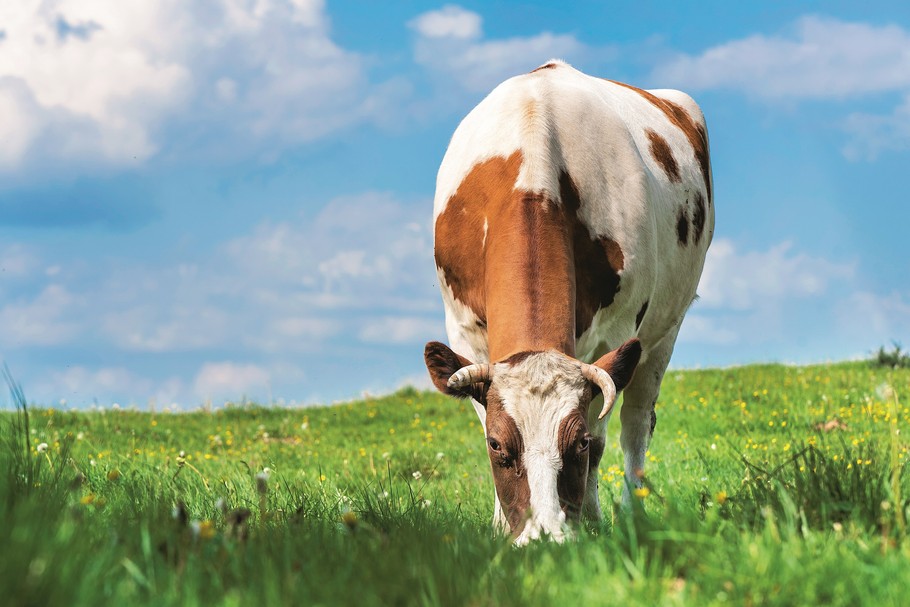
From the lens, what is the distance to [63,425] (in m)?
14.4

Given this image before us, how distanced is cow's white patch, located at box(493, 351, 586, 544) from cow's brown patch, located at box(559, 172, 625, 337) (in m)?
1.30

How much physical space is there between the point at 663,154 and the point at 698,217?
856 mm

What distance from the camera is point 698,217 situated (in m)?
9.17

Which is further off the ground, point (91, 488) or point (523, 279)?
point (523, 279)

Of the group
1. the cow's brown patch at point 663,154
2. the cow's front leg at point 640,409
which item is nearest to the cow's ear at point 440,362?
the cow's brown patch at point 663,154

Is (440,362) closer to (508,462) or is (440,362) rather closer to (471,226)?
(508,462)

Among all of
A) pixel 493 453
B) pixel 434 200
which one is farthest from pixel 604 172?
pixel 493 453

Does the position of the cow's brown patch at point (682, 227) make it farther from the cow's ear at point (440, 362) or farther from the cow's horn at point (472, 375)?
the cow's horn at point (472, 375)

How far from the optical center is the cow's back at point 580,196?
6.90 metres

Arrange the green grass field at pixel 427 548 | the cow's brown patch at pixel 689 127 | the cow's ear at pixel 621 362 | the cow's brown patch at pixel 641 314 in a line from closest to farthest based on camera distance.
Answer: the green grass field at pixel 427 548 → the cow's ear at pixel 621 362 → the cow's brown patch at pixel 641 314 → the cow's brown patch at pixel 689 127

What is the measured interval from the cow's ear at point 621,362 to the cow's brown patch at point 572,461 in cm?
56

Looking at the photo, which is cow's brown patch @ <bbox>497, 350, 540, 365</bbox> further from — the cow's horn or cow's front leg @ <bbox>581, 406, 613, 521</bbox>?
cow's front leg @ <bbox>581, 406, 613, 521</bbox>

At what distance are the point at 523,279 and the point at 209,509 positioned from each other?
8.47 feet

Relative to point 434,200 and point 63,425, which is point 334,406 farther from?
point 434,200
